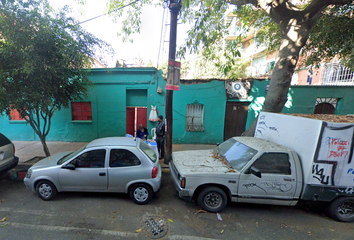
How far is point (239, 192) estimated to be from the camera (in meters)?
3.27

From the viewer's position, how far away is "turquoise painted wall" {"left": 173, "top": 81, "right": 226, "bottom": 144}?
802 centimetres

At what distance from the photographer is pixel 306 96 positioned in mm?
8008

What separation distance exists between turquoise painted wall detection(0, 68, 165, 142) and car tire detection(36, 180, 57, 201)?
15.4 feet

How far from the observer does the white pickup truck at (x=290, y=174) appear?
9.78 ft

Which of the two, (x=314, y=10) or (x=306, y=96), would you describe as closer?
(x=314, y=10)

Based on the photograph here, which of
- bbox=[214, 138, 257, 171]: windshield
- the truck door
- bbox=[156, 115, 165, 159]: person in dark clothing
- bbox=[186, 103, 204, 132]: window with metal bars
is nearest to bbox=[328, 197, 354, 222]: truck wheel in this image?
the truck door

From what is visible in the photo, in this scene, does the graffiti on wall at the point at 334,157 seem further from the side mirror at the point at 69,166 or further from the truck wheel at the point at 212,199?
the side mirror at the point at 69,166

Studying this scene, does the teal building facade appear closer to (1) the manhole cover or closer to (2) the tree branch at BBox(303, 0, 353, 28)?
(2) the tree branch at BBox(303, 0, 353, 28)

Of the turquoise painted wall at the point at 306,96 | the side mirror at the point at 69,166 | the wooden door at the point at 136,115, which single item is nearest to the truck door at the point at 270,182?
the side mirror at the point at 69,166

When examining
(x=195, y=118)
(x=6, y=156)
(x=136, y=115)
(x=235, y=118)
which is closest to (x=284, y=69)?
(x=235, y=118)

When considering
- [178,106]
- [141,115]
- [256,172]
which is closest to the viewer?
[256,172]

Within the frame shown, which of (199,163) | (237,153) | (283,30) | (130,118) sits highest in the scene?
(283,30)

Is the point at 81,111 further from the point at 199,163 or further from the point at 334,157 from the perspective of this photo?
the point at 334,157

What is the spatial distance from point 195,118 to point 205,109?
69 cm
